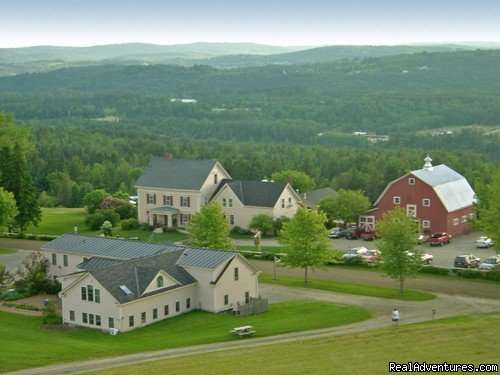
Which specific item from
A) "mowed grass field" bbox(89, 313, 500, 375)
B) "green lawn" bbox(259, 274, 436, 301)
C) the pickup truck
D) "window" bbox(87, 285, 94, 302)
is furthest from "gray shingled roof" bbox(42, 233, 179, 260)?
the pickup truck

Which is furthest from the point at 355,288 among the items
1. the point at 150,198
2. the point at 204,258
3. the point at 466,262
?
the point at 150,198

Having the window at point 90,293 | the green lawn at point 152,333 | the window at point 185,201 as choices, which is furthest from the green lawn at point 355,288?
the window at point 185,201

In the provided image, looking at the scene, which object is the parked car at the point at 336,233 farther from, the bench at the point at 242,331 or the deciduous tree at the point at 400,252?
the bench at the point at 242,331

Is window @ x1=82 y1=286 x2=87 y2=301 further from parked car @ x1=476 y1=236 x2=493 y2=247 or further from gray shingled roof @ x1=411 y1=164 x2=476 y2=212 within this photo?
gray shingled roof @ x1=411 y1=164 x2=476 y2=212

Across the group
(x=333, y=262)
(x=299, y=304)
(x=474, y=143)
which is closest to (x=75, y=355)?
(x=299, y=304)

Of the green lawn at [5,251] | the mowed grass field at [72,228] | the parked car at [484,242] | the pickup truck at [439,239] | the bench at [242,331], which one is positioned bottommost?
the mowed grass field at [72,228]

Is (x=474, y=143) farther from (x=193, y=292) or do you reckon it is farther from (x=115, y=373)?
(x=115, y=373)

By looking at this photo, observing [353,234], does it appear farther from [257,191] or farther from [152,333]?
[152,333]
